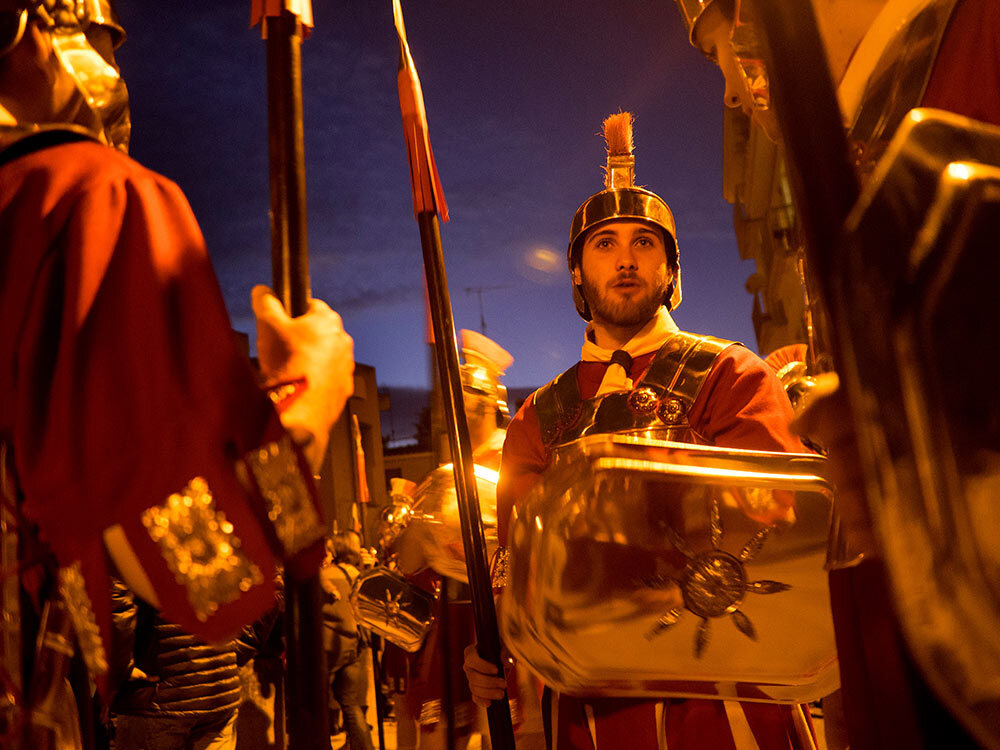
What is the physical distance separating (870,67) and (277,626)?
5639 mm

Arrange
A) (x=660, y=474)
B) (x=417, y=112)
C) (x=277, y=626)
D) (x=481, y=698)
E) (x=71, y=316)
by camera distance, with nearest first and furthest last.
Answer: (x=71, y=316), (x=660, y=474), (x=417, y=112), (x=481, y=698), (x=277, y=626)

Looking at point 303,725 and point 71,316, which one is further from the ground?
point 71,316

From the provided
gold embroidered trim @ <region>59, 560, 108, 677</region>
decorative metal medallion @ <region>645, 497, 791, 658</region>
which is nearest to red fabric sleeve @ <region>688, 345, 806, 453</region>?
decorative metal medallion @ <region>645, 497, 791, 658</region>

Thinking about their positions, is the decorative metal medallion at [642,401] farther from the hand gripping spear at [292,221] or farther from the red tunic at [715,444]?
the hand gripping spear at [292,221]

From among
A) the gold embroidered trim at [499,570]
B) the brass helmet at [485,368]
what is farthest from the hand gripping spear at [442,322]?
the brass helmet at [485,368]

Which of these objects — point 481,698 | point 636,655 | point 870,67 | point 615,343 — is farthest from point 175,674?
point 870,67

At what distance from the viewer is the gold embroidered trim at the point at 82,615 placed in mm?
985

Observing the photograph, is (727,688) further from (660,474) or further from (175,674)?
(175,674)

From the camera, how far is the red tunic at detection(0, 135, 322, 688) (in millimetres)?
900

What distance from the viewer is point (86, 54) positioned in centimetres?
131

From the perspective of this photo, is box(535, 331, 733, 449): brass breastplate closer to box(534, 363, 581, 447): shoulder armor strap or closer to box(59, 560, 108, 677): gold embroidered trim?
box(534, 363, 581, 447): shoulder armor strap

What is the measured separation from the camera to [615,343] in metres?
3.03

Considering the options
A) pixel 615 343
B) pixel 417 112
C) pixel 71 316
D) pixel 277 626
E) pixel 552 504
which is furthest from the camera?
pixel 277 626

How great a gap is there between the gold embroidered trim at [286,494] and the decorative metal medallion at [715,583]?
59cm
